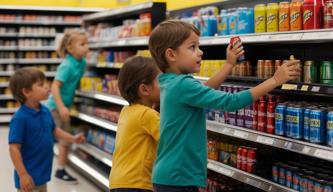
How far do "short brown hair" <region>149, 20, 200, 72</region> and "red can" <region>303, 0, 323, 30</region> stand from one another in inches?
29.0

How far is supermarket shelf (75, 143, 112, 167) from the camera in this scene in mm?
5828

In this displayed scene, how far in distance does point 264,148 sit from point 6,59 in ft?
29.8

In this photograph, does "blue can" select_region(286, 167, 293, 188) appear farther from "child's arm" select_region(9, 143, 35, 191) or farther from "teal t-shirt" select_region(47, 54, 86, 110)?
"teal t-shirt" select_region(47, 54, 86, 110)

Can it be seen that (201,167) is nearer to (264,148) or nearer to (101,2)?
(264,148)

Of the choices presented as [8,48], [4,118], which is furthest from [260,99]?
[8,48]

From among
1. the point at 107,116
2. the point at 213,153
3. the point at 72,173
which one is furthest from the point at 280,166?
the point at 72,173

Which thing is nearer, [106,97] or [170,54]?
[170,54]

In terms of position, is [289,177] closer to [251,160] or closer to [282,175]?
[282,175]

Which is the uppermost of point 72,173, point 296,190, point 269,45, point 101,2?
point 101,2

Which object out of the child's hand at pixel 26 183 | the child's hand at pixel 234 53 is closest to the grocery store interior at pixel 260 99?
the child's hand at pixel 234 53

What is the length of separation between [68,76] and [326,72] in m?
4.06

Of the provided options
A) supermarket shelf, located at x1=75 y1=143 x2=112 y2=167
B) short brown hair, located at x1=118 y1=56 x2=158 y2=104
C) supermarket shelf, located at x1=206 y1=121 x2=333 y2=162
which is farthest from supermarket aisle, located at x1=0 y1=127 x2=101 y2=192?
short brown hair, located at x1=118 y1=56 x2=158 y2=104

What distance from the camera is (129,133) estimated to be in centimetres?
279

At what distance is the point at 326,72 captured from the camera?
2900 millimetres
